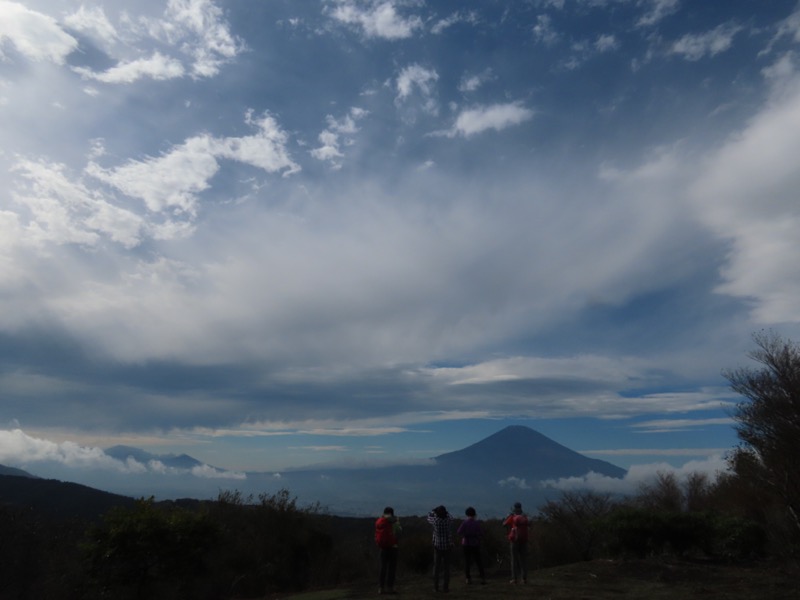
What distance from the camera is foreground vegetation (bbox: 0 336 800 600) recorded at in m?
13.3

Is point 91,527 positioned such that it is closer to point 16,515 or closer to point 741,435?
point 16,515

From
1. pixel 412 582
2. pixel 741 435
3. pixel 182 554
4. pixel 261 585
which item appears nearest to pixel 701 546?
pixel 741 435

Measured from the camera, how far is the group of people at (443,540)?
13.4 metres

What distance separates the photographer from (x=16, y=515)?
44.1 feet

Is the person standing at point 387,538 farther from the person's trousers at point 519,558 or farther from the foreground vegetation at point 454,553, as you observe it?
the person's trousers at point 519,558

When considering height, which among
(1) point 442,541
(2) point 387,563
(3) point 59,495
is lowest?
(2) point 387,563

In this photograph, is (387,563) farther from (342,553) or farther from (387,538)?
(342,553)

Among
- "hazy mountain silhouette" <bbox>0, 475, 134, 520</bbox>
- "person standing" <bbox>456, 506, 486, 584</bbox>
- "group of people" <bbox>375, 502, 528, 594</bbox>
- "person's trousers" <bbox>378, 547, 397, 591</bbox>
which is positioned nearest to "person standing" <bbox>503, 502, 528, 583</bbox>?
"group of people" <bbox>375, 502, 528, 594</bbox>

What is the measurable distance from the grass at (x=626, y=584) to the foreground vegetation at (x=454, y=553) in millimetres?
54

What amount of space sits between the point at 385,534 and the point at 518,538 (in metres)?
3.52

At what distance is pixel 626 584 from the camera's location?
1495cm

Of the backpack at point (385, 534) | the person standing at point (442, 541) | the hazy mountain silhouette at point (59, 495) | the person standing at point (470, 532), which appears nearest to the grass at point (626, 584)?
the person standing at point (442, 541)

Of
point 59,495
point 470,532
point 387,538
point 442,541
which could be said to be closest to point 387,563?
point 387,538

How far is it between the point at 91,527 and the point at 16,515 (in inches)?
69.5
